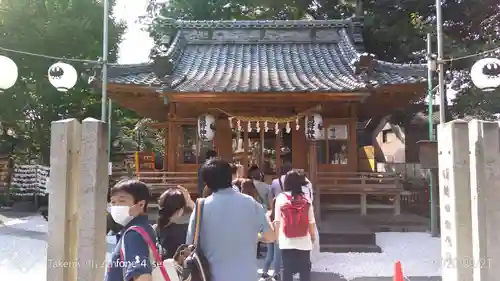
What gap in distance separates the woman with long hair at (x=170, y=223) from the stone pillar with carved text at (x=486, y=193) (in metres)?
2.43

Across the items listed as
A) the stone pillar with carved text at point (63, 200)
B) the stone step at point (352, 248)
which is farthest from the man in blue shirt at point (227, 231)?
the stone step at point (352, 248)

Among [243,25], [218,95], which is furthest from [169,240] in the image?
[243,25]

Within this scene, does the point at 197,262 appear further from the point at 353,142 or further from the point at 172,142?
the point at 353,142

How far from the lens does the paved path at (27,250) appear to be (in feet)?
22.2

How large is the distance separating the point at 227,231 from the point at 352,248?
607cm

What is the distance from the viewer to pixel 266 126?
1169cm

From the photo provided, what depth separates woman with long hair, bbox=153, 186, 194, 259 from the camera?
361 cm

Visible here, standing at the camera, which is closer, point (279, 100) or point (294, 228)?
point (294, 228)

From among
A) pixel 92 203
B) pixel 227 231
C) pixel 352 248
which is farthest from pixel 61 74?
pixel 227 231

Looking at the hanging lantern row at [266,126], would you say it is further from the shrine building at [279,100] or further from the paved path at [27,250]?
the paved path at [27,250]

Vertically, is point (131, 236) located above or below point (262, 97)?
below

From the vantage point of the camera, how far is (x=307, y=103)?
11.7m

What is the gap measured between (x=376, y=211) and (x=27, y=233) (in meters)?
8.97

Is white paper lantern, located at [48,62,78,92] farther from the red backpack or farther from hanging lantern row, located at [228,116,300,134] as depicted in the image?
the red backpack
